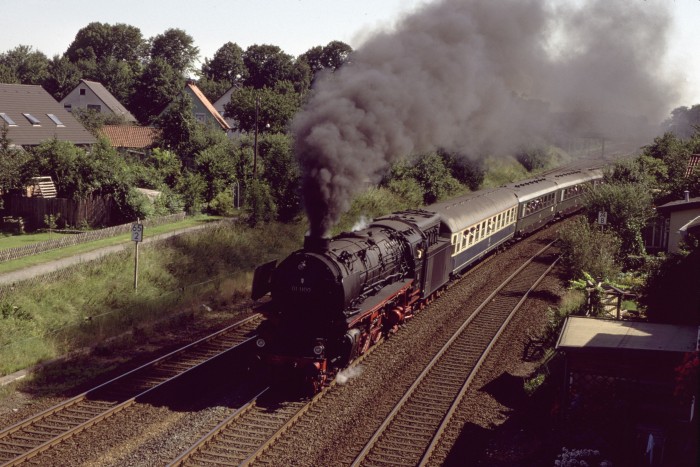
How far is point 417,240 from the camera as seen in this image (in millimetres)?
17656

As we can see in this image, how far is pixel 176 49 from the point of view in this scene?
105 m

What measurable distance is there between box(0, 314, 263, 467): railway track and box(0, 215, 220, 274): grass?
8008mm

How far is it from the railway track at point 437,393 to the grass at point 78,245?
45.0 ft

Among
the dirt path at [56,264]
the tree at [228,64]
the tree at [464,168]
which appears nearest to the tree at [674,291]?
the dirt path at [56,264]

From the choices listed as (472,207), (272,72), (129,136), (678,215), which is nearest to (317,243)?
(472,207)

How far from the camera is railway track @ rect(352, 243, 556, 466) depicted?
36.4ft

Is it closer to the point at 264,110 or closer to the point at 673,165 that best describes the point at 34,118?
the point at 264,110

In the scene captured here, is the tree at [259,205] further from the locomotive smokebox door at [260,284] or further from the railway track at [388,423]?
the locomotive smokebox door at [260,284]

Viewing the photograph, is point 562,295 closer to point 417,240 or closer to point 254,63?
point 417,240

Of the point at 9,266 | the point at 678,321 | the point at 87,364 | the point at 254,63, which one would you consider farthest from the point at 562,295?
the point at 254,63

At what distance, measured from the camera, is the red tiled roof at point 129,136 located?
51812 mm

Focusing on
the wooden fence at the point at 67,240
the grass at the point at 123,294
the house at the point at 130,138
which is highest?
the house at the point at 130,138

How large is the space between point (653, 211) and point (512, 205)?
593 centimetres

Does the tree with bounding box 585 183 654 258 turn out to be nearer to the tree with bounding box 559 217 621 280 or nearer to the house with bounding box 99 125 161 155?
the tree with bounding box 559 217 621 280
